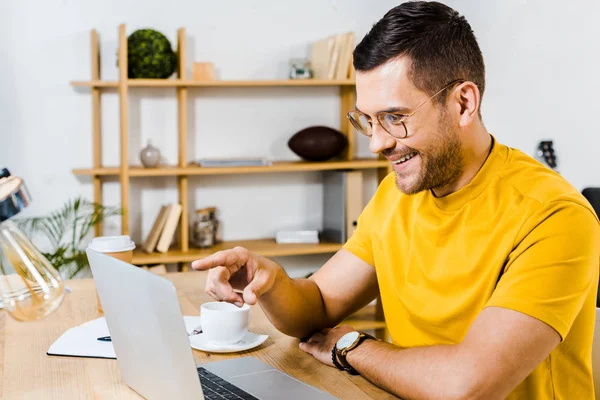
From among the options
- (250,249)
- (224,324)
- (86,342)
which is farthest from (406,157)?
(250,249)

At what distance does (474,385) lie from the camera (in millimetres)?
1219

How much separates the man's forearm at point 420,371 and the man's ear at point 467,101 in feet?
1.54

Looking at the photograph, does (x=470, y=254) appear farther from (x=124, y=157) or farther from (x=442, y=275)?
(x=124, y=157)

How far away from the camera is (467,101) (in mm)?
1499

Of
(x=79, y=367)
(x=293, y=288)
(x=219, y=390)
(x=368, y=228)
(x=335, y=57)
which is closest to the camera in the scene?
(x=219, y=390)

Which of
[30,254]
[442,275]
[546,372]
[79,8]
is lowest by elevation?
[546,372]

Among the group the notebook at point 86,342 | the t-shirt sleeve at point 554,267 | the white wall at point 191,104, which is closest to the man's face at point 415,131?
the t-shirt sleeve at point 554,267

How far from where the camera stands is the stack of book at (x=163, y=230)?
3580mm

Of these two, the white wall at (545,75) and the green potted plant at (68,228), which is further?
the white wall at (545,75)

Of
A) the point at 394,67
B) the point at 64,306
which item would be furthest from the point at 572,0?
the point at 64,306

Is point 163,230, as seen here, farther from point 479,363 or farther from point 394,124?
point 479,363

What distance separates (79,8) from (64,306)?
213 centimetres

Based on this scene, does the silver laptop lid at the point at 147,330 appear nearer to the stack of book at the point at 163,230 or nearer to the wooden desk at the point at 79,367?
the wooden desk at the point at 79,367

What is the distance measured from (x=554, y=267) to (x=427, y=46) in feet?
1.63
